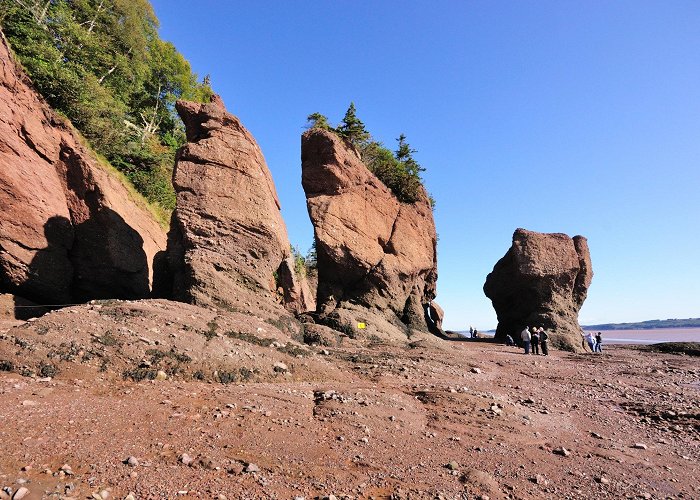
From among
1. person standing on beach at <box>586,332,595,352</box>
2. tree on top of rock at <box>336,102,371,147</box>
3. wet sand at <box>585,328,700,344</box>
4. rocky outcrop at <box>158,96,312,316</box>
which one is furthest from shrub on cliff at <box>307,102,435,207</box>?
wet sand at <box>585,328,700,344</box>

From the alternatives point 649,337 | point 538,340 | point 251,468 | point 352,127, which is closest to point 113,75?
point 352,127

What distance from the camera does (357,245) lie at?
16.7m

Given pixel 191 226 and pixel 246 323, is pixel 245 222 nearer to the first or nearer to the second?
pixel 191 226

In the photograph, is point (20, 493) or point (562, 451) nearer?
point (20, 493)

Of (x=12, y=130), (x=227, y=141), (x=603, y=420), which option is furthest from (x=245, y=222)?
(x=603, y=420)

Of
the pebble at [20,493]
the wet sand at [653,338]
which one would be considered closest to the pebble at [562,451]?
the pebble at [20,493]

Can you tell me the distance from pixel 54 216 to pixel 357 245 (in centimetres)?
1105

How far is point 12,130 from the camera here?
12328 mm

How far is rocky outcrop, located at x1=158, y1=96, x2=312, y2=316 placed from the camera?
1131 cm

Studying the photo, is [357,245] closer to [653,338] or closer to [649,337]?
[653,338]

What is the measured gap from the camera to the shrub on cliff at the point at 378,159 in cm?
2073

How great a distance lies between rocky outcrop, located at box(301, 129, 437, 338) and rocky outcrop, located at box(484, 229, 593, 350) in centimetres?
934

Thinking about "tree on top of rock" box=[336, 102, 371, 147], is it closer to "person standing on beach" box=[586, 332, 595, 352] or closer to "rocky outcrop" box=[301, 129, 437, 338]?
"rocky outcrop" box=[301, 129, 437, 338]

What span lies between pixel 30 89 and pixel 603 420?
1996 centimetres
